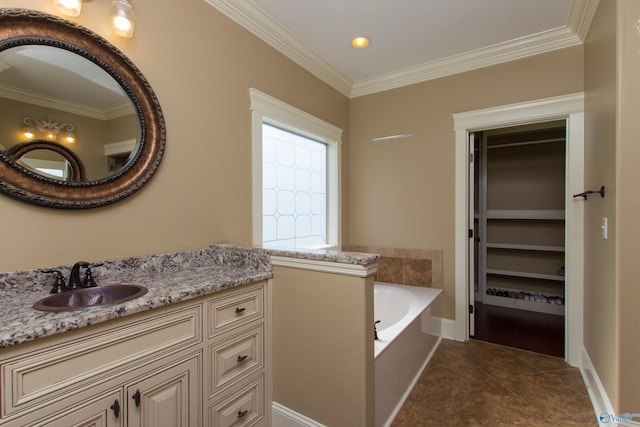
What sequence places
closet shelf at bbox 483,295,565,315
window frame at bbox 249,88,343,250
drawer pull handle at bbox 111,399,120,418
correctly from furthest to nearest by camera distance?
closet shelf at bbox 483,295,565,315
window frame at bbox 249,88,343,250
drawer pull handle at bbox 111,399,120,418

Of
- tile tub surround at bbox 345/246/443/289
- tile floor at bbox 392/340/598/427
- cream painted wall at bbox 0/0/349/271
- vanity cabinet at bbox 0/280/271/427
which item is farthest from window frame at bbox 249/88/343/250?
tile floor at bbox 392/340/598/427

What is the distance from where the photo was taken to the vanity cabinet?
876mm

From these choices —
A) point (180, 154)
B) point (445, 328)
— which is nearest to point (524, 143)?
point (445, 328)

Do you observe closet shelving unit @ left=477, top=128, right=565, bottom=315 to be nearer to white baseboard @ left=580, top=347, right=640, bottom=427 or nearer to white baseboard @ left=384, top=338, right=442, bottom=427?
white baseboard @ left=580, top=347, right=640, bottom=427

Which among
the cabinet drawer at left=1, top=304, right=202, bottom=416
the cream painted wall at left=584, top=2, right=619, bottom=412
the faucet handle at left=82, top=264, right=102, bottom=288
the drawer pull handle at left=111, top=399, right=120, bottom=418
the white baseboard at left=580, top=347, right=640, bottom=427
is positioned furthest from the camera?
the cream painted wall at left=584, top=2, right=619, bottom=412

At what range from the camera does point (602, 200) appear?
1847 mm

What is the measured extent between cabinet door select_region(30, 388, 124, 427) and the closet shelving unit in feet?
13.7

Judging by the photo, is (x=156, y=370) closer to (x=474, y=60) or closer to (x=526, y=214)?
(x=474, y=60)

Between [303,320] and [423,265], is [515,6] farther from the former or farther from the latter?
[303,320]

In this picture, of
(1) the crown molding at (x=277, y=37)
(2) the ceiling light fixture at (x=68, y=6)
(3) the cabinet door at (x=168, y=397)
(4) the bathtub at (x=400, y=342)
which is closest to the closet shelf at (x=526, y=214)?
(4) the bathtub at (x=400, y=342)

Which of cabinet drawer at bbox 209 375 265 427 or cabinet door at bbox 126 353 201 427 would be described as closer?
cabinet door at bbox 126 353 201 427

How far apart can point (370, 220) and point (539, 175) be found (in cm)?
239

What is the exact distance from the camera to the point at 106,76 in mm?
1463

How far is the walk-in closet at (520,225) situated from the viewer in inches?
143
